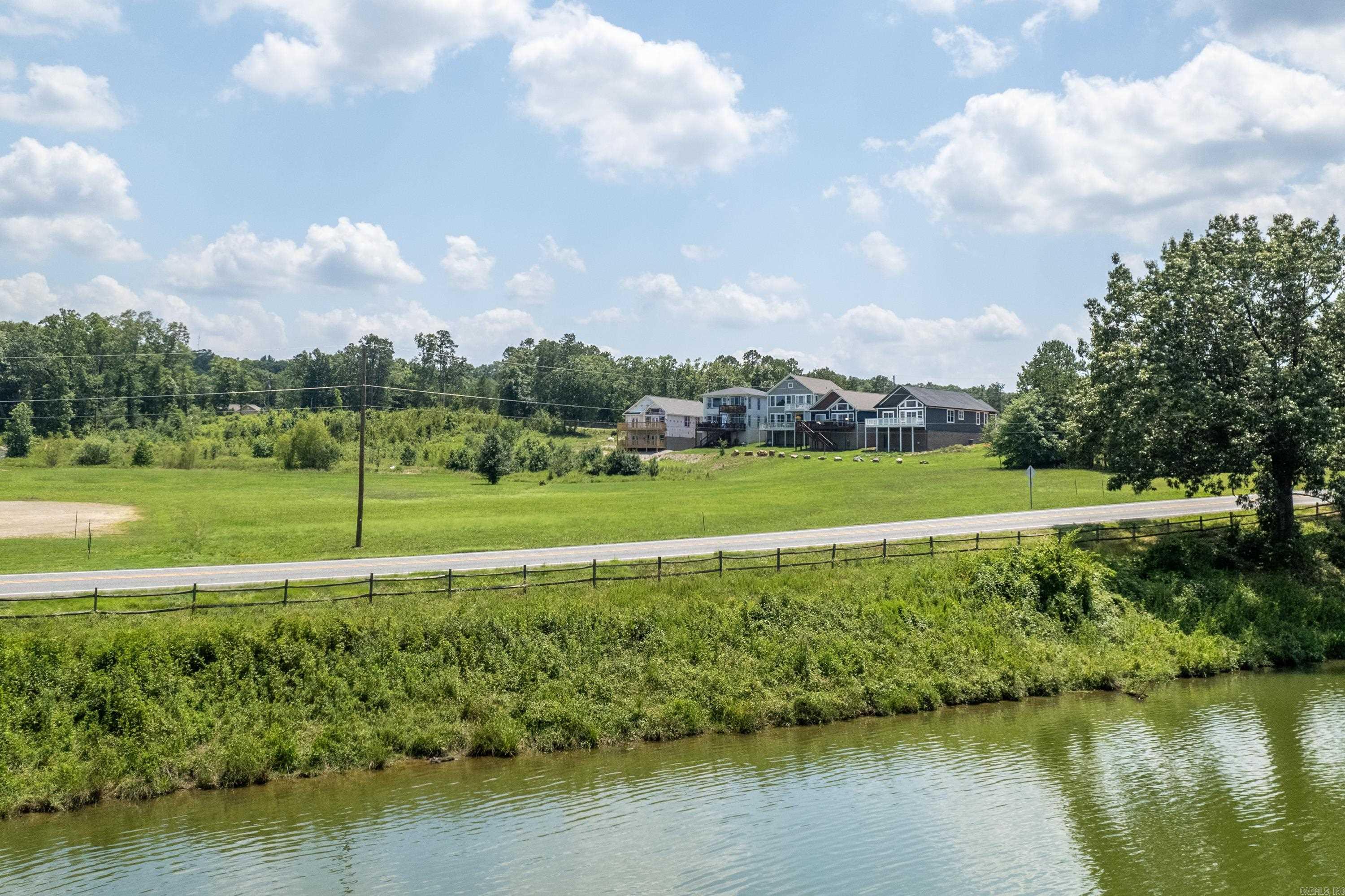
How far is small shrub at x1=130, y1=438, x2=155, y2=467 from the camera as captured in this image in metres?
91.3

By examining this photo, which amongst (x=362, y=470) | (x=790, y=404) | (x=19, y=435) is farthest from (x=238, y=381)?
(x=362, y=470)

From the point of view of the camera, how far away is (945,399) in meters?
117

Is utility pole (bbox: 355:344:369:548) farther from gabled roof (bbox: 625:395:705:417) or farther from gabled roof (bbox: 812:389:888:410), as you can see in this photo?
gabled roof (bbox: 625:395:705:417)

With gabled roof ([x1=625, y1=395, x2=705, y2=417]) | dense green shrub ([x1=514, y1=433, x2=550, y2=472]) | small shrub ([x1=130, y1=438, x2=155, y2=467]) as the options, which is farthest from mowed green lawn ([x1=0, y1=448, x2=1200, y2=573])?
gabled roof ([x1=625, y1=395, x2=705, y2=417])

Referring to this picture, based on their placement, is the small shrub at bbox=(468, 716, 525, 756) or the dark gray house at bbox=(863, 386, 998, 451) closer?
the small shrub at bbox=(468, 716, 525, 756)

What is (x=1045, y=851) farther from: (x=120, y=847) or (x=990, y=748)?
(x=120, y=847)

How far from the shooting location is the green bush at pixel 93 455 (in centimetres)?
9112

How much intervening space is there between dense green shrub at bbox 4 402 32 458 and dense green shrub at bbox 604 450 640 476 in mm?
62445

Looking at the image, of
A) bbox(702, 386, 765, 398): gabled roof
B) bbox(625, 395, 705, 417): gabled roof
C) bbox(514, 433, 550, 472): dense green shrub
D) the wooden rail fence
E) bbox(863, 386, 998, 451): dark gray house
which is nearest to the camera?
the wooden rail fence

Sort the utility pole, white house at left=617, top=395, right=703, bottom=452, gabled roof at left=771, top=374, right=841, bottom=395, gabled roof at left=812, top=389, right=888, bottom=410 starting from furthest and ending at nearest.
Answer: white house at left=617, top=395, right=703, bottom=452
gabled roof at left=771, top=374, right=841, bottom=395
gabled roof at left=812, top=389, right=888, bottom=410
the utility pole

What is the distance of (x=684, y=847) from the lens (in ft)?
60.5

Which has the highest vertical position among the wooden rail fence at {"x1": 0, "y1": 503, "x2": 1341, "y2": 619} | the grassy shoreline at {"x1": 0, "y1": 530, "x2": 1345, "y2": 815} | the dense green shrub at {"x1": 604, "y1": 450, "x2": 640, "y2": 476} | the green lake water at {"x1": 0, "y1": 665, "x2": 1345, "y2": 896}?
the dense green shrub at {"x1": 604, "y1": 450, "x2": 640, "y2": 476}

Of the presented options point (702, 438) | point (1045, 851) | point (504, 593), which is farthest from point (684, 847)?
point (702, 438)

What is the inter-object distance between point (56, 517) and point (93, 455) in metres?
42.8
